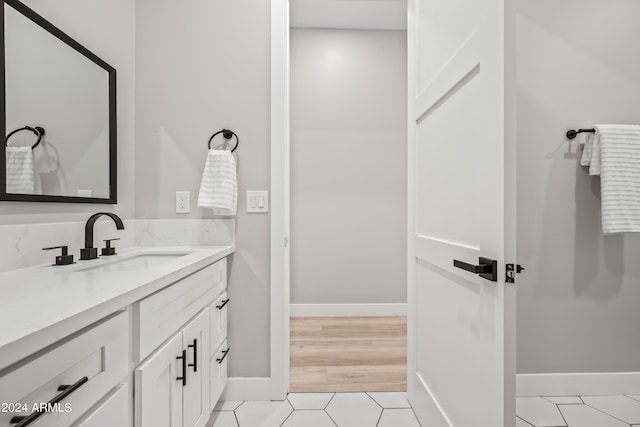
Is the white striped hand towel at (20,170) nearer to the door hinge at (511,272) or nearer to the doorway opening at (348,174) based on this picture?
the door hinge at (511,272)

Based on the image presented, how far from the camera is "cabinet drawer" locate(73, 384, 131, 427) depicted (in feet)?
2.21

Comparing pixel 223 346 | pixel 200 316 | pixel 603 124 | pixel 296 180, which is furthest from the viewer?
pixel 296 180

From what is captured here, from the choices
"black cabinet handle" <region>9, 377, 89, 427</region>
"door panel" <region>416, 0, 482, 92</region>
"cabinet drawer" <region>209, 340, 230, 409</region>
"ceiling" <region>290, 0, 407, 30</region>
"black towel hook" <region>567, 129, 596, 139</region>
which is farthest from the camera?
"ceiling" <region>290, 0, 407, 30</region>

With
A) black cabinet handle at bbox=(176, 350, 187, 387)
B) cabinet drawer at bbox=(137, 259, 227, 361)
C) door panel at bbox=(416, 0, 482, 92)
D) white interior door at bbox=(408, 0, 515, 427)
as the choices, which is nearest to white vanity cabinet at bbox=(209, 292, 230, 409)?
cabinet drawer at bbox=(137, 259, 227, 361)

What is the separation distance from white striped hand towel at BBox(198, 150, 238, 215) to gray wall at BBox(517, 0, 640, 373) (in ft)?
5.16

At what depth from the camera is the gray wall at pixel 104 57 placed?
120 centimetres

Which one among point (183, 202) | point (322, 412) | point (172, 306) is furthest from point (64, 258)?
point (322, 412)

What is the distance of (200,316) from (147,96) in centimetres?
128

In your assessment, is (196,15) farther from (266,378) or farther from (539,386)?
(539,386)

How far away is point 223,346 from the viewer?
1671 millimetres

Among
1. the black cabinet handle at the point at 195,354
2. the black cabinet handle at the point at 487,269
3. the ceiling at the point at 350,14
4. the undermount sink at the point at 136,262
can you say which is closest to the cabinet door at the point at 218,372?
the black cabinet handle at the point at 195,354

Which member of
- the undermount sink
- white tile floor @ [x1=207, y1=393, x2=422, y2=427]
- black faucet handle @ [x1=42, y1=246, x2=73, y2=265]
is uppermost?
black faucet handle @ [x1=42, y1=246, x2=73, y2=265]

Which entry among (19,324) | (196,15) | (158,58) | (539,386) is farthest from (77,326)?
(539,386)

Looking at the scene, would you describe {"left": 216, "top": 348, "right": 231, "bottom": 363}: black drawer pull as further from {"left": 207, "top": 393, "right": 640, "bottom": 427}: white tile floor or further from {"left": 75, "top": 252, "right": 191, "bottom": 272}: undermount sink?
{"left": 75, "top": 252, "right": 191, "bottom": 272}: undermount sink
